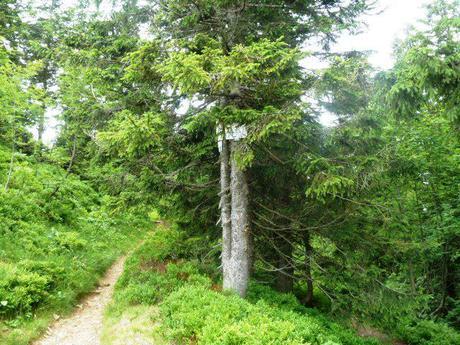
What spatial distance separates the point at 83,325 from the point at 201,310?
3883mm

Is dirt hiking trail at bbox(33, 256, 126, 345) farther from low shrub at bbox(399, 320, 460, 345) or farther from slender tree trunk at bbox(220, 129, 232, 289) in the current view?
low shrub at bbox(399, 320, 460, 345)

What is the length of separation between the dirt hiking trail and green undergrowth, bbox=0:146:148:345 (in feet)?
0.80

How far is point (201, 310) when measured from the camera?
6688 mm

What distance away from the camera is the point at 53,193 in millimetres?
14883

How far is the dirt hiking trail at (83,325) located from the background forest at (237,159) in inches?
13.7

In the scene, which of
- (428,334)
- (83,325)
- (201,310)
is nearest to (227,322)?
(201,310)

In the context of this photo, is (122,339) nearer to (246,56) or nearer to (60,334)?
(60,334)

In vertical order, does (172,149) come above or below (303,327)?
above

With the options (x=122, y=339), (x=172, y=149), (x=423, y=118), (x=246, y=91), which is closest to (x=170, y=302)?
(x=122, y=339)

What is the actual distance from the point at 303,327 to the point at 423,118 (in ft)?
41.0

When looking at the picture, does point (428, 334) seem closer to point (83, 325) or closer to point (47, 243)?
point (83, 325)

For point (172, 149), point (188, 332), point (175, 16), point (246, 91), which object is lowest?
point (188, 332)

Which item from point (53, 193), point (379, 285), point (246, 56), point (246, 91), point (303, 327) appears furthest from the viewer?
point (53, 193)

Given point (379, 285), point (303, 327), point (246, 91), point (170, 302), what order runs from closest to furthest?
point (303, 327) → point (170, 302) → point (246, 91) → point (379, 285)
